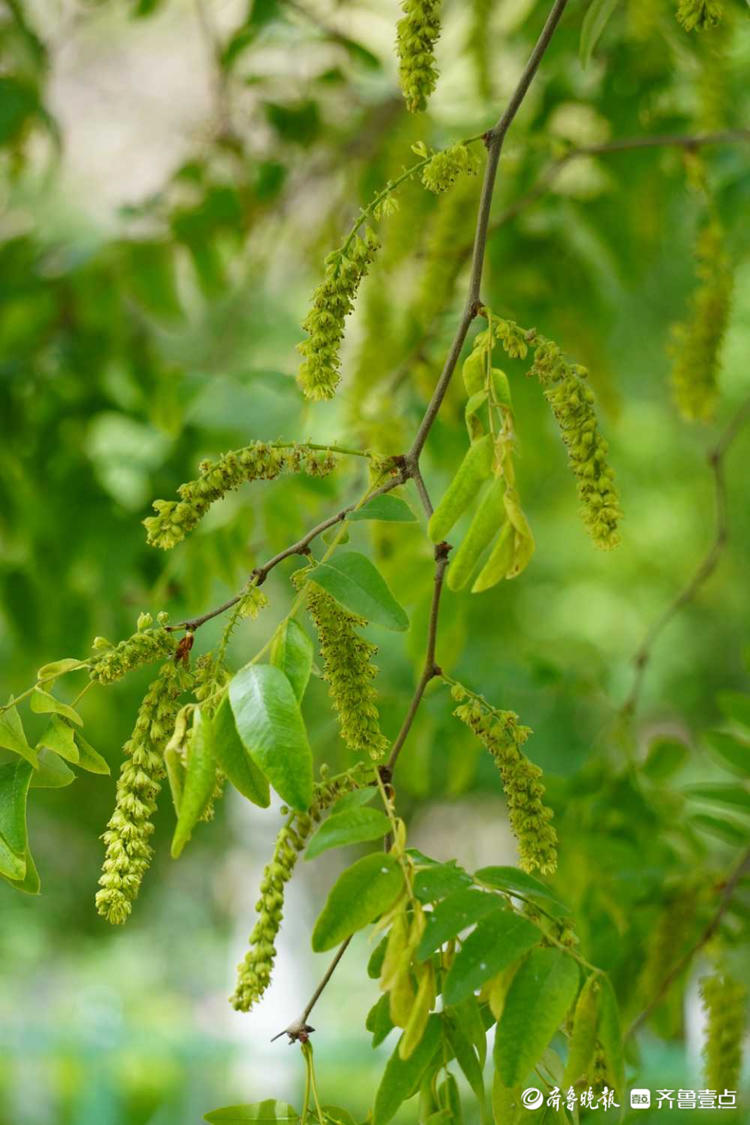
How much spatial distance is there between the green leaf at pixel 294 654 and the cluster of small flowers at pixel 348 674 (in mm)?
17

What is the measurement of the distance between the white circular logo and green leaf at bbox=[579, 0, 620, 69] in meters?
0.72

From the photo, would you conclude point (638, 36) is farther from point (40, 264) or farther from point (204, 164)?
point (40, 264)

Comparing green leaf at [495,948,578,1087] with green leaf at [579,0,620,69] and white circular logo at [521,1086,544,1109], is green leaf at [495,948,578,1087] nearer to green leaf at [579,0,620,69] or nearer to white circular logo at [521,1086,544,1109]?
white circular logo at [521,1086,544,1109]

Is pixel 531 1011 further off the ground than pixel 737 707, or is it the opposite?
pixel 737 707

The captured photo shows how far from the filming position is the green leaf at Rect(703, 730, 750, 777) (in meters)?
1.26

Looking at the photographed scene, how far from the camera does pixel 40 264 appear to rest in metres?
1.87

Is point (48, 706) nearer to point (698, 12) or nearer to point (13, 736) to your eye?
point (13, 736)

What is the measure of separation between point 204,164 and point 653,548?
4.64 meters

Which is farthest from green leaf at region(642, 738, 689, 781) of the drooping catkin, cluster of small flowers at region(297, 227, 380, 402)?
cluster of small flowers at region(297, 227, 380, 402)

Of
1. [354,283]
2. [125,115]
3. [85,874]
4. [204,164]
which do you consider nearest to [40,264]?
[204,164]

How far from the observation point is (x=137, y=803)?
63 centimetres

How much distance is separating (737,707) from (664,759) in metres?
0.23

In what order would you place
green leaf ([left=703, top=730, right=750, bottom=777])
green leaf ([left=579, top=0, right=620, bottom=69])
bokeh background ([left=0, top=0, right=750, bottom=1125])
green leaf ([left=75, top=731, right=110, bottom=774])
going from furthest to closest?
1. bokeh background ([left=0, top=0, right=750, bottom=1125])
2. green leaf ([left=703, top=730, right=750, bottom=777])
3. green leaf ([left=579, top=0, right=620, bottom=69])
4. green leaf ([left=75, top=731, right=110, bottom=774])

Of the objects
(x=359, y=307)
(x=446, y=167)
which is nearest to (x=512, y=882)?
(x=446, y=167)
